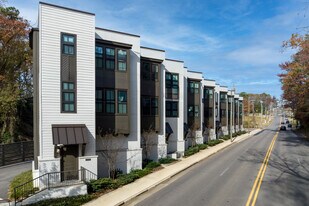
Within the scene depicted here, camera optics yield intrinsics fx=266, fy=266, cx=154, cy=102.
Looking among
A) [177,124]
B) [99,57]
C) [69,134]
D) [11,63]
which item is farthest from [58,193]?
[11,63]

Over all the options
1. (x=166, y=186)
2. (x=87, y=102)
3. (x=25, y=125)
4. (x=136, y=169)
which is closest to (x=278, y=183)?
(x=166, y=186)

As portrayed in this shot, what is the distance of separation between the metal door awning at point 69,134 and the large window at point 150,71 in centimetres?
850

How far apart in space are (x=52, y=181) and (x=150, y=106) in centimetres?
1067

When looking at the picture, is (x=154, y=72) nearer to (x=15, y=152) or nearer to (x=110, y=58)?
(x=110, y=58)

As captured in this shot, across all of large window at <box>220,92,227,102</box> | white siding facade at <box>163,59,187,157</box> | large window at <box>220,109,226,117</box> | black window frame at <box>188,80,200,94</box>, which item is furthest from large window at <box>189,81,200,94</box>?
large window at <box>220,92,227,102</box>

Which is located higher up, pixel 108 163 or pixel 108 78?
pixel 108 78

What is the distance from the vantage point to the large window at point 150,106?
2277cm

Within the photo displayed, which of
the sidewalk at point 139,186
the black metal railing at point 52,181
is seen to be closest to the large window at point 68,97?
the black metal railing at point 52,181

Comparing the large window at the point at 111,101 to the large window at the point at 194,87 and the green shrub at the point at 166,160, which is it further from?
the large window at the point at 194,87

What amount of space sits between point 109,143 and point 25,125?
68.0 ft

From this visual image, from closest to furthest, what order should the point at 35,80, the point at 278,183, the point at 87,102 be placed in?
the point at 278,183
the point at 87,102
the point at 35,80

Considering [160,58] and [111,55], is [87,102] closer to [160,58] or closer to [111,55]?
[111,55]

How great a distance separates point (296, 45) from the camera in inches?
915

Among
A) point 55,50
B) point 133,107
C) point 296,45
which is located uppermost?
point 296,45
